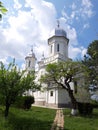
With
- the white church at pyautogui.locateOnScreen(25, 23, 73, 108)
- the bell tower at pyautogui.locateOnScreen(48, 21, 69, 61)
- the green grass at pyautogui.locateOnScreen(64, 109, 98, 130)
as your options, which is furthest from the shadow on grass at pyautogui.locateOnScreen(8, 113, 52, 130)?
the bell tower at pyautogui.locateOnScreen(48, 21, 69, 61)

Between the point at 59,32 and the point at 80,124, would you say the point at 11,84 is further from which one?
the point at 59,32

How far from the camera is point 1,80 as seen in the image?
12602 mm

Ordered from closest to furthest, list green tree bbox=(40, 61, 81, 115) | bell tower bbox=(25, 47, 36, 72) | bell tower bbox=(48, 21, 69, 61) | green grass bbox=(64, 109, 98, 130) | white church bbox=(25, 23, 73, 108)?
green grass bbox=(64, 109, 98, 130) < green tree bbox=(40, 61, 81, 115) < white church bbox=(25, 23, 73, 108) < bell tower bbox=(48, 21, 69, 61) < bell tower bbox=(25, 47, 36, 72)

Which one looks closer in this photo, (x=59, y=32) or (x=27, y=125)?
(x=27, y=125)

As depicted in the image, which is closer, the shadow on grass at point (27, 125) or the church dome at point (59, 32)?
the shadow on grass at point (27, 125)

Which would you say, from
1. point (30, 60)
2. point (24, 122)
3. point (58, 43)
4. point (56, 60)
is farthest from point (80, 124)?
point (30, 60)

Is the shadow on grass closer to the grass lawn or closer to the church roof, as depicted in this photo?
the grass lawn

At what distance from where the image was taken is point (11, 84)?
12617 millimetres

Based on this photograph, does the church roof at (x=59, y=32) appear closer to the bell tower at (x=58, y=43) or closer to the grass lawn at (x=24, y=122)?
the bell tower at (x=58, y=43)

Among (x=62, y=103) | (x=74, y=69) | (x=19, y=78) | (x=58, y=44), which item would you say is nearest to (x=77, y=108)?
(x=74, y=69)

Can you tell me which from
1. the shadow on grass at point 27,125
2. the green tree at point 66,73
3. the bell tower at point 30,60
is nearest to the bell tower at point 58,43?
the bell tower at point 30,60

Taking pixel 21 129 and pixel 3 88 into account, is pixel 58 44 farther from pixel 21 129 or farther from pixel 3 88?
pixel 21 129

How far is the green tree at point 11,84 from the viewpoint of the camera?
12492 millimetres

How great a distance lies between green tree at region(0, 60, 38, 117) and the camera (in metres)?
12.5
